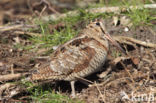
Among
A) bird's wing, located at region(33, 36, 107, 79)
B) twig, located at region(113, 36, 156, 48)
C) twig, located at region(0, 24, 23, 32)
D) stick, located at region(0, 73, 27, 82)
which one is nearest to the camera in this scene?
bird's wing, located at region(33, 36, 107, 79)

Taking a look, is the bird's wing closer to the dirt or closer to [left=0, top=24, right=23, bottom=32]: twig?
the dirt

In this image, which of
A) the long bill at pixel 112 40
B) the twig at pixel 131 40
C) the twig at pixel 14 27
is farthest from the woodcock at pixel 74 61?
the twig at pixel 14 27

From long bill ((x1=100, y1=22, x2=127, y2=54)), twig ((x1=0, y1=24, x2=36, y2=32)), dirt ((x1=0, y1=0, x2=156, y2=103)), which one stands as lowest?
dirt ((x1=0, y1=0, x2=156, y2=103))

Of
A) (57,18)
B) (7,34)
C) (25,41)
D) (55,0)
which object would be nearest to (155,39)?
(57,18)

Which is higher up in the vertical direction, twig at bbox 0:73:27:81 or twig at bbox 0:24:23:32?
twig at bbox 0:24:23:32

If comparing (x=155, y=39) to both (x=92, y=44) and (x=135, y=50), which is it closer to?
(x=135, y=50)

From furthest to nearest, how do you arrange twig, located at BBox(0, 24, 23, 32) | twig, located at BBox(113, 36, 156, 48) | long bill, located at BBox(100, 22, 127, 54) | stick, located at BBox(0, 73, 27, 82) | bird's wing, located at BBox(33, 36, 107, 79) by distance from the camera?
1. twig, located at BBox(0, 24, 23, 32)
2. twig, located at BBox(113, 36, 156, 48)
3. long bill, located at BBox(100, 22, 127, 54)
4. stick, located at BBox(0, 73, 27, 82)
5. bird's wing, located at BBox(33, 36, 107, 79)

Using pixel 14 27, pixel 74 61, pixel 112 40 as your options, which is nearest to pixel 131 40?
pixel 112 40

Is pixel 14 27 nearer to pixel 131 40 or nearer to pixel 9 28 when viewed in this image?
pixel 9 28

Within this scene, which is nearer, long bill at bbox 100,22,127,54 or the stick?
the stick

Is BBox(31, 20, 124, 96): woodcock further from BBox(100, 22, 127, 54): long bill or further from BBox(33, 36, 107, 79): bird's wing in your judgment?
BBox(100, 22, 127, 54): long bill

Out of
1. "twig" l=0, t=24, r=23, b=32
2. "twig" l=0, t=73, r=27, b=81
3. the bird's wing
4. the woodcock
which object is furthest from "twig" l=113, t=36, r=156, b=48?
"twig" l=0, t=24, r=23, b=32
